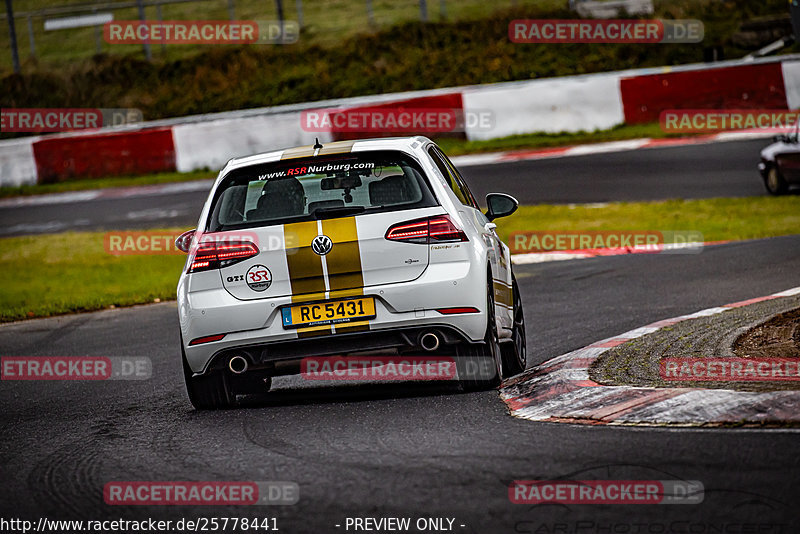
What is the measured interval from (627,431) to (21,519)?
2.71 m

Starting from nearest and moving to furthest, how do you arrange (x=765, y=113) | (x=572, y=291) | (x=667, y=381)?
1. (x=667, y=381)
2. (x=572, y=291)
3. (x=765, y=113)

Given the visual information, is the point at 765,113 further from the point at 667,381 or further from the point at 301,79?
the point at 667,381

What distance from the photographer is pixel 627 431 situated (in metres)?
5.97

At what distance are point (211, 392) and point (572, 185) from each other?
1358cm

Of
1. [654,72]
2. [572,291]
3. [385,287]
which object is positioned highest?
[654,72]

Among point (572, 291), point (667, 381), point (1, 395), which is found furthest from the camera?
point (572, 291)

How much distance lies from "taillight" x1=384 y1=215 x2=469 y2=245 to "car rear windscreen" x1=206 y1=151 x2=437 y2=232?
0.13m

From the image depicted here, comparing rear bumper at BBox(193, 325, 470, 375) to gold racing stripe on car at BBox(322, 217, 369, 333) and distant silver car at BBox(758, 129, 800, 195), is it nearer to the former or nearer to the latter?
gold racing stripe on car at BBox(322, 217, 369, 333)

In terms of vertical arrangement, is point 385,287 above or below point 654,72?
below

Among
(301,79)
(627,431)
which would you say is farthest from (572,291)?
(301,79)

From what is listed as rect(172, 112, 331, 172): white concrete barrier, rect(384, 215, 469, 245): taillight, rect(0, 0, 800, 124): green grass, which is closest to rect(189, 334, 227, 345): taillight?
rect(384, 215, 469, 245): taillight

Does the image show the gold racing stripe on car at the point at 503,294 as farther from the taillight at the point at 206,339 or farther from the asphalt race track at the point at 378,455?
the taillight at the point at 206,339

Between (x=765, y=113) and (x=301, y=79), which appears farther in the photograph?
(x=301, y=79)

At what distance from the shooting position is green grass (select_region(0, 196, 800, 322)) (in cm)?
1522
